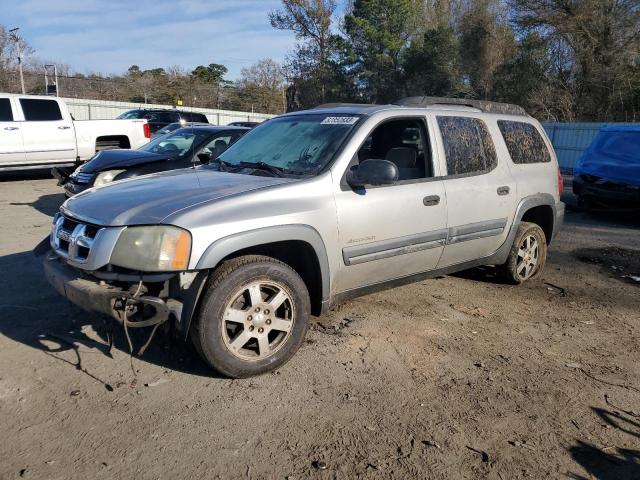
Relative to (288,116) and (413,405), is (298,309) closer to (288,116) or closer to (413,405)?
(413,405)

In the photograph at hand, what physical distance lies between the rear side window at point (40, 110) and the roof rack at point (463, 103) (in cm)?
988

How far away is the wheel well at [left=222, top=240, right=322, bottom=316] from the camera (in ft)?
12.0

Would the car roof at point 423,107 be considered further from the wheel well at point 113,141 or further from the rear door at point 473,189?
the wheel well at point 113,141

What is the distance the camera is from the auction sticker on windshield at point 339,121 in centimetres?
418

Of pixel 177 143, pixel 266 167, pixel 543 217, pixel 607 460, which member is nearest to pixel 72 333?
pixel 266 167

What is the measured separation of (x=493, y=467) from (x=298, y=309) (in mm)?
1510

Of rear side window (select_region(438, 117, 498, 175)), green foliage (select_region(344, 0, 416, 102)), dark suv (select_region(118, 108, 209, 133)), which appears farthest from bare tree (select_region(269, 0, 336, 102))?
rear side window (select_region(438, 117, 498, 175))

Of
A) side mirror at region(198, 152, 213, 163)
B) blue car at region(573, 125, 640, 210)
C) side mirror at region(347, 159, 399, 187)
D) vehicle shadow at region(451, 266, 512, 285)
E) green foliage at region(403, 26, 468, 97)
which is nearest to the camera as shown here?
side mirror at region(347, 159, 399, 187)

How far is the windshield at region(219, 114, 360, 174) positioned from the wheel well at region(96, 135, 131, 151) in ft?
30.8

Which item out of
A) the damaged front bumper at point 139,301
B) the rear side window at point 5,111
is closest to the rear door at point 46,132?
the rear side window at point 5,111

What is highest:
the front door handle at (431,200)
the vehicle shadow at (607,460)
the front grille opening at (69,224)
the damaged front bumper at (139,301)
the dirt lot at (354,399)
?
the front door handle at (431,200)

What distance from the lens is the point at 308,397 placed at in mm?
3303

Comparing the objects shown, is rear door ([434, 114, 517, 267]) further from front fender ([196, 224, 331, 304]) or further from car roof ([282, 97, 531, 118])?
front fender ([196, 224, 331, 304])

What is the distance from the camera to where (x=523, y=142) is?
5.47m
